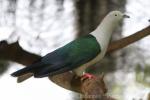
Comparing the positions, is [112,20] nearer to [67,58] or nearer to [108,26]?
[108,26]

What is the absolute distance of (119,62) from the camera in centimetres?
181

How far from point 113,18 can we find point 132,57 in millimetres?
620

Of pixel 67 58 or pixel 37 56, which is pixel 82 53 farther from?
pixel 37 56

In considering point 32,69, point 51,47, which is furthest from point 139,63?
point 32,69

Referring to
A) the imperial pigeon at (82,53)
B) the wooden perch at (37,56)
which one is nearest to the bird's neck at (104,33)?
the imperial pigeon at (82,53)

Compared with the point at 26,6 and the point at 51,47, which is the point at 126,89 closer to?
the point at 51,47

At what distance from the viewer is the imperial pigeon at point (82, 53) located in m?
1.18

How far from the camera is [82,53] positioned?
4.16ft

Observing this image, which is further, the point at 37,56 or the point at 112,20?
the point at 37,56

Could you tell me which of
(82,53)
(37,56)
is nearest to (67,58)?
(82,53)

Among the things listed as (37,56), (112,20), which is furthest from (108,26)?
(37,56)

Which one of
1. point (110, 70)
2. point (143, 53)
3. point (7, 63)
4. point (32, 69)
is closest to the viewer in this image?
point (32, 69)

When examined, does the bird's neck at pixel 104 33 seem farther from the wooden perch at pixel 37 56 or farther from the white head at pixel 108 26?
the wooden perch at pixel 37 56

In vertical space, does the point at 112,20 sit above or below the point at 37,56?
above
